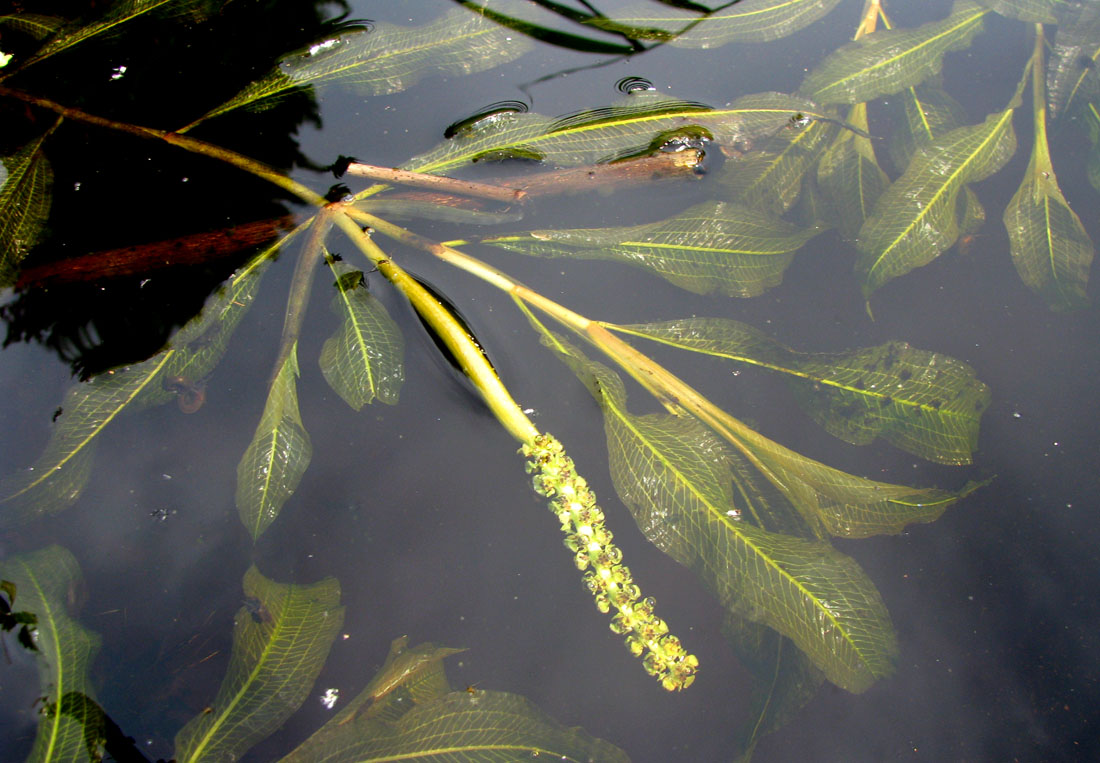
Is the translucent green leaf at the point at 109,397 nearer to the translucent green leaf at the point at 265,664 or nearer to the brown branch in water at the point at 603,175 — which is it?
the translucent green leaf at the point at 265,664

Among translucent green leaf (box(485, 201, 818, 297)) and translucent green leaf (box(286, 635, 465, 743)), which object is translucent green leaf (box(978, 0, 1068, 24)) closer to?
translucent green leaf (box(485, 201, 818, 297))

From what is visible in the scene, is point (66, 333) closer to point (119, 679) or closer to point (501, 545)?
point (119, 679)

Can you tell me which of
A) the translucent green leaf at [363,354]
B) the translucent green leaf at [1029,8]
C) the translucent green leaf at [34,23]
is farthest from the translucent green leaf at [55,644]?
the translucent green leaf at [1029,8]

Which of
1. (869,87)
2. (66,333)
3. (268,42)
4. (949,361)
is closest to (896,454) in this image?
(949,361)

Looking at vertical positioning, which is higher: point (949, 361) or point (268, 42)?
point (268, 42)

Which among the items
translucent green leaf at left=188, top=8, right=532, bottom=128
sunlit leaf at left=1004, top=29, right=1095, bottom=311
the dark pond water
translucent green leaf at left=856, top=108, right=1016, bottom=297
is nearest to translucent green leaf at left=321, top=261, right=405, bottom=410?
the dark pond water
